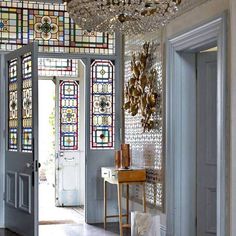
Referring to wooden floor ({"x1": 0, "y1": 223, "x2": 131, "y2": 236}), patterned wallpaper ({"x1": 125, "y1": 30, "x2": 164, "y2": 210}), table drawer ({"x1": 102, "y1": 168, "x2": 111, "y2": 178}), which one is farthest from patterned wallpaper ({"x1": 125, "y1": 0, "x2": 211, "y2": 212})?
wooden floor ({"x1": 0, "y1": 223, "x2": 131, "y2": 236})

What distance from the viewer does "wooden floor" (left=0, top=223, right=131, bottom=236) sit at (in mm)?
6982

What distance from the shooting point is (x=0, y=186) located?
760 cm

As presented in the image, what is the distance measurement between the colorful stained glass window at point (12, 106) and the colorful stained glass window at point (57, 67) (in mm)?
1966

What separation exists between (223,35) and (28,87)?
119 inches

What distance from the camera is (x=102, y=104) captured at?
7.96 meters

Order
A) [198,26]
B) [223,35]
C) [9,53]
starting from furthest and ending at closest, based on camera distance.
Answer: [9,53] → [198,26] → [223,35]

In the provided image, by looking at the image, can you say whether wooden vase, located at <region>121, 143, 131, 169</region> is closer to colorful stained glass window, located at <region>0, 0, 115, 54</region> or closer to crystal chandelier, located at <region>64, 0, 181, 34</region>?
colorful stained glass window, located at <region>0, 0, 115, 54</region>

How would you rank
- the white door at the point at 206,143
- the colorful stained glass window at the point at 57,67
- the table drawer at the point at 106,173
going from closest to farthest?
the white door at the point at 206,143 < the table drawer at the point at 106,173 < the colorful stained glass window at the point at 57,67

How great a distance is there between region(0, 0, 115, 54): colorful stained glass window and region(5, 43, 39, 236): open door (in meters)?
0.42

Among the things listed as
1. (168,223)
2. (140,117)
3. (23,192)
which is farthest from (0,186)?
(168,223)

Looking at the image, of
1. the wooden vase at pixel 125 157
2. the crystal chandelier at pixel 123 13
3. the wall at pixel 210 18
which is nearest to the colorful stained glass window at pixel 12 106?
the wooden vase at pixel 125 157

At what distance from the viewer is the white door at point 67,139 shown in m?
9.61

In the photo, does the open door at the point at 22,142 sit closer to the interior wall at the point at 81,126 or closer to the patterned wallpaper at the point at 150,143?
the patterned wallpaper at the point at 150,143

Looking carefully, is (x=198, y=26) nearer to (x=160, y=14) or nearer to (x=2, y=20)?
Answer: (x=160, y=14)
